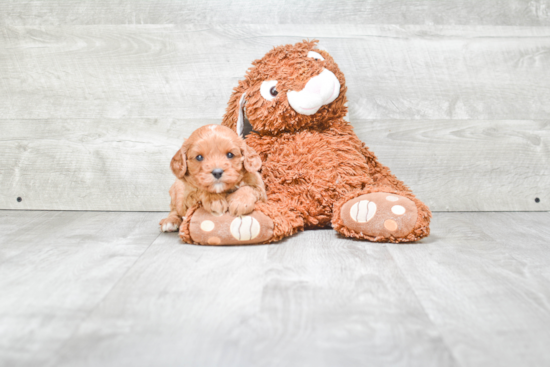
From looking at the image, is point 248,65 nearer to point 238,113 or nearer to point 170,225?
point 238,113

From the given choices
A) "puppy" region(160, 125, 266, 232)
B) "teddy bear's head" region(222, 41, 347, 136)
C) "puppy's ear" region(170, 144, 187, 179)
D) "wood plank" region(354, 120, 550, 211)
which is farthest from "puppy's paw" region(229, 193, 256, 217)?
"wood plank" region(354, 120, 550, 211)

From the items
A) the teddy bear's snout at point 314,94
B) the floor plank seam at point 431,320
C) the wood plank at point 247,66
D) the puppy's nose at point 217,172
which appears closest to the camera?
the floor plank seam at point 431,320

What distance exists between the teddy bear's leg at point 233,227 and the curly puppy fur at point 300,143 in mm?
45

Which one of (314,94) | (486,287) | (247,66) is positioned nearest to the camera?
(486,287)

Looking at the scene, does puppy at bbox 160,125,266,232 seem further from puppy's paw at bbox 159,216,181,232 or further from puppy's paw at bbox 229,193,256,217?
puppy's paw at bbox 159,216,181,232

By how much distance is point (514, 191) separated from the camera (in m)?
1.37

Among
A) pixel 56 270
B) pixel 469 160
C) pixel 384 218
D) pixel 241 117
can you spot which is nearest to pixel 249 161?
pixel 241 117

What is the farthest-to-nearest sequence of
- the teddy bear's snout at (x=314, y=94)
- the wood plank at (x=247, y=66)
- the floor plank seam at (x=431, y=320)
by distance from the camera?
the wood plank at (x=247, y=66), the teddy bear's snout at (x=314, y=94), the floor plank seam at (x=431, y=320)

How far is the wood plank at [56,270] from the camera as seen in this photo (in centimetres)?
58

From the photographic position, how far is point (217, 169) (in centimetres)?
90

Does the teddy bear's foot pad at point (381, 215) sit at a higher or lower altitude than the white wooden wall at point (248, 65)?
lower

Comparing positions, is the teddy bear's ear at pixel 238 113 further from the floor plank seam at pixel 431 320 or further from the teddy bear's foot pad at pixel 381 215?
the floor plank seam at pixel 431 320

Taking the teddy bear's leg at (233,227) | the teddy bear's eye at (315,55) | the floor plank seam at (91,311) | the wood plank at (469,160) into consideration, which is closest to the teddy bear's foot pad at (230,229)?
the teddy bear's leg at (233,227)

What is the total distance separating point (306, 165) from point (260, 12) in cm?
54
